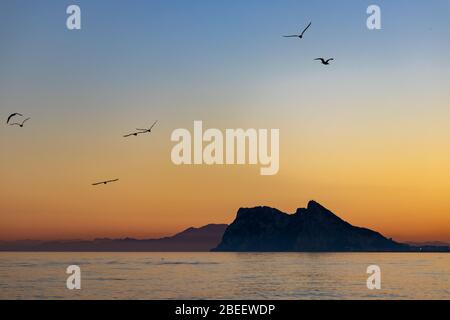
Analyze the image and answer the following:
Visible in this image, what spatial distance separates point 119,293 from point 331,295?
30.8 meters

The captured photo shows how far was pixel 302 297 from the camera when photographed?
9281 centimetres

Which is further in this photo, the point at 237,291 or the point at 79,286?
the point at 79,286

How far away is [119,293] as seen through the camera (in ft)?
308
